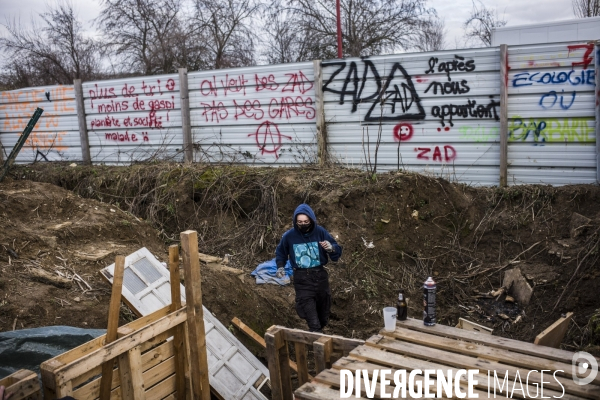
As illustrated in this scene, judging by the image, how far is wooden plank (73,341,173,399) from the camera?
3.98 metres

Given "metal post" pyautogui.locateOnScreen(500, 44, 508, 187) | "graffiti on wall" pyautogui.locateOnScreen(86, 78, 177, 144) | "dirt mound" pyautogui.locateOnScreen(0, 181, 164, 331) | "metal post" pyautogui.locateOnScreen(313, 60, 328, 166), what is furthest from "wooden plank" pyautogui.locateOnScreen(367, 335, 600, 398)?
"graffiti on wall" pyautogui.locateOnScreen(86, 78, 177, 144)

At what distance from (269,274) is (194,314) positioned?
3632 mm

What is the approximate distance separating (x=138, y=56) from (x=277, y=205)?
12.8 m

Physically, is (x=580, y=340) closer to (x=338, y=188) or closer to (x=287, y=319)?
(x=287, y=319)

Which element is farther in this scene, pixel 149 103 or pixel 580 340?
pixel 149 103

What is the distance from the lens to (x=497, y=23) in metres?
22.0

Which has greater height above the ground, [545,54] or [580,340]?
[545,54]

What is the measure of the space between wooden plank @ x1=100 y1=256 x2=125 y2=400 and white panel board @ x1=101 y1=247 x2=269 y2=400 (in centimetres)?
171

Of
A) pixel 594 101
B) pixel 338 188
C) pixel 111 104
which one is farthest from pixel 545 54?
pixel 111 104

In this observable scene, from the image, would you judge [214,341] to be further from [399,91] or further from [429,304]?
[399,91]

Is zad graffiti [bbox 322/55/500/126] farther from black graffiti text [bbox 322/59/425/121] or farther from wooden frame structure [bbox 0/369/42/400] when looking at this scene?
wooden frame structure [bbox 0/369/42/400]

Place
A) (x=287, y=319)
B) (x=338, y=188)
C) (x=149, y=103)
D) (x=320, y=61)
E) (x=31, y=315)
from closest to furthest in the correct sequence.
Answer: (x=31, y=315), (x=287, y=319), (x=338, y=188), (x=320, y=61), (x=149, y=103)

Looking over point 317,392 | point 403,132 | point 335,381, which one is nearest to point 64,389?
point 317,392

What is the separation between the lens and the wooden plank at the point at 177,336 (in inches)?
181
